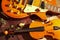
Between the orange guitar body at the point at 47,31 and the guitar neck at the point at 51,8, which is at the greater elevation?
the guitar neck at the point at 51,8

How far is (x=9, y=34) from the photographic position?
1045 mm

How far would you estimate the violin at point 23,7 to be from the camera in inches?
46.1

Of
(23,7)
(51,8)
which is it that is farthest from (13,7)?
(51,8)

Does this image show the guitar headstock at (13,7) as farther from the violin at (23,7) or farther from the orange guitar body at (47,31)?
the orange guitar body at (47,31)

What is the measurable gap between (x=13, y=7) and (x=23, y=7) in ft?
0.20

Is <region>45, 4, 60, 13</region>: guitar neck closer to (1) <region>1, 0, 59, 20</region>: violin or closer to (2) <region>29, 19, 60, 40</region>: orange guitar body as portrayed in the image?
(1) <region>1, 0, 59, 20</region>: violin

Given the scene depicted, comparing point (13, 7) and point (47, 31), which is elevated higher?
point (13, 7)

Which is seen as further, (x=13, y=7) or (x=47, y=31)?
(x=13, y=7)

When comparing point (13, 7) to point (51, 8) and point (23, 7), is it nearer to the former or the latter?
point (23, 7)

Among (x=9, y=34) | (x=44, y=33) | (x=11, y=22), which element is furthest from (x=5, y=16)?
(x=44, y=33)

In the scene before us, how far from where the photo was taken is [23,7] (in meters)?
1.20

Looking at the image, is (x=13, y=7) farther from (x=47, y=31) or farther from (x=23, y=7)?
(x=47, y=31)

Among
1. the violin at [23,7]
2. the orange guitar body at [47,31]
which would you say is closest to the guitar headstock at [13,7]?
the violin at [23,7]

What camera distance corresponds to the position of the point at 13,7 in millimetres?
1196
